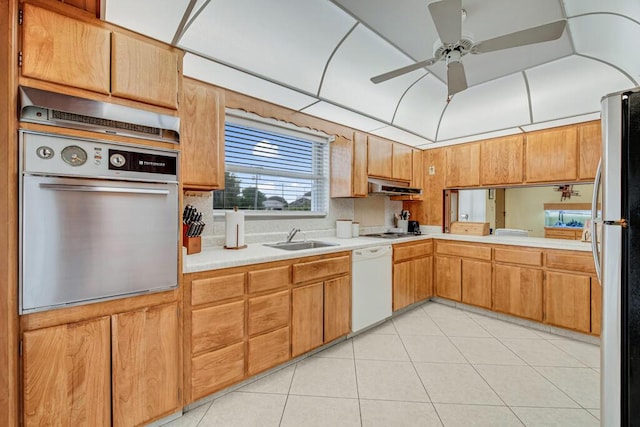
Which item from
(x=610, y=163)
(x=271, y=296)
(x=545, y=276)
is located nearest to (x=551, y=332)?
(x=545, y=276)

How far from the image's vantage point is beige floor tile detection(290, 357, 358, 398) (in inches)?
79.4

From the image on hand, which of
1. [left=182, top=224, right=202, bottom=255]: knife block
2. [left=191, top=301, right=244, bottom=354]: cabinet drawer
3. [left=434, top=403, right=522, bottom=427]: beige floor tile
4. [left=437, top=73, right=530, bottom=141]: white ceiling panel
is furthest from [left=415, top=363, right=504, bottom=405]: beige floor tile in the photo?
[left=437, top=73, right=530, bottom=141]: white ceiling panel

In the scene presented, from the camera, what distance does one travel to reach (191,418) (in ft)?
5.75

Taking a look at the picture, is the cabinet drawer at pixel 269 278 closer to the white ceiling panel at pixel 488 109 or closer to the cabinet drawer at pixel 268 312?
the cabinet drawer at pixel 268 312

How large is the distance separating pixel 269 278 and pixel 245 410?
0.87m

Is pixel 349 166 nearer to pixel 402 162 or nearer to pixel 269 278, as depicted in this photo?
pixel 402 162

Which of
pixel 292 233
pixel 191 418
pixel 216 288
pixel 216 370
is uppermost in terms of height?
pixel 292 233

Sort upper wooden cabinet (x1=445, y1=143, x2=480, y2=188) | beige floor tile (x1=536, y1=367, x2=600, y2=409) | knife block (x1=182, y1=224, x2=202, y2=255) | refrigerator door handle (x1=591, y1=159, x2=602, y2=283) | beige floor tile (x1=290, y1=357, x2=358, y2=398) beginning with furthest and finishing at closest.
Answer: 1. upper wooden cabinet (x1=445, y1=143, x2=480, y2=188)
2. knife block (x1=182, y1=224, x2=202, y2=255)
3. beige floor tile (x1=290, y1=357, x2=358, y2=398)
4. beige floor tile (x1=536, y1=367, x2=600, y2=409)
5. refrigerator door handle (x1=591, y1=159, x2=602, y2=283)

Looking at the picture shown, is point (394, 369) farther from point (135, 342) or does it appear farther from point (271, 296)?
point (135, 342)

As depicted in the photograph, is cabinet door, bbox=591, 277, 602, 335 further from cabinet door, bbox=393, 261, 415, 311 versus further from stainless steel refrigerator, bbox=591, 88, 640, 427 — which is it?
stainless steel refrigerator, bbox=591, 88, 640, 427

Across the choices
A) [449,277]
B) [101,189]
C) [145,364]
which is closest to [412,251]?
[449,277]

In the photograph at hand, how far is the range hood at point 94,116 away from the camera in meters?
1.30

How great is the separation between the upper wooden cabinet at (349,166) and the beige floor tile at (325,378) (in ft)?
6.08

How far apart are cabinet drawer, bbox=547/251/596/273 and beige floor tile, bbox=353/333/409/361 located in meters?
1.88
